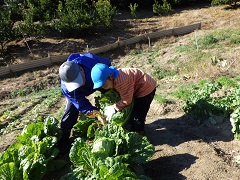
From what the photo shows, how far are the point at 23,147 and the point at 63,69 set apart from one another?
1.30 m

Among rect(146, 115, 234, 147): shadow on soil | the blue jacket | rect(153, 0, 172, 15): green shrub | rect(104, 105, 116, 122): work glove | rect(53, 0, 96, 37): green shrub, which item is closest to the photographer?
the blue jacket

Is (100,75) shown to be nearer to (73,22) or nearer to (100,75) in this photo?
(100,75)

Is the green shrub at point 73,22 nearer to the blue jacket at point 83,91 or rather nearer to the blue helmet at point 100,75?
the blue jacket at point 83,91

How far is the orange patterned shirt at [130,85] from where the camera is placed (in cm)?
413

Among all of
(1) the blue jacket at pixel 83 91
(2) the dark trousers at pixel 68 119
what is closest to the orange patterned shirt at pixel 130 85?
(1) the blue jacket at pixel 83 91

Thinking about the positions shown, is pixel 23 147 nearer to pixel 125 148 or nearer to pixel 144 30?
pixel 125 148

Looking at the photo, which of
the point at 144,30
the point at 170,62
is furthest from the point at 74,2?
the point at 170,62

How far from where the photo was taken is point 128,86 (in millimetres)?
4168

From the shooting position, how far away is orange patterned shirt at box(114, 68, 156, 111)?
13.5 ft

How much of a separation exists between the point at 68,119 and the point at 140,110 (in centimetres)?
119

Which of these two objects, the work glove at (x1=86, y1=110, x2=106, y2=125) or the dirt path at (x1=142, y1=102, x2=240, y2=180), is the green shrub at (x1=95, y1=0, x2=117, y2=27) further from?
the work glove at (x1=86, y1=110, x2=106, y2=125)

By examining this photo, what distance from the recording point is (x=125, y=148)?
4.03 m

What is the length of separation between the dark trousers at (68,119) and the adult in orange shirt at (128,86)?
522mm

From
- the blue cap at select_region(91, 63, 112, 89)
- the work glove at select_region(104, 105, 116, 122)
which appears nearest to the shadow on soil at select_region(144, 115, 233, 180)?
the work glove at select_region(104, 105, 116, 122)
